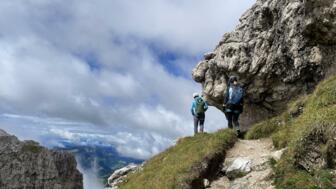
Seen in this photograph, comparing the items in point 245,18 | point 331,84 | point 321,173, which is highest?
point 245,18

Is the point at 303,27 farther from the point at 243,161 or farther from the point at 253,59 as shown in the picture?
the point at 243,161

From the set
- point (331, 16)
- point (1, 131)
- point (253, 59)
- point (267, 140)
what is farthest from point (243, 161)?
point (1, 131)

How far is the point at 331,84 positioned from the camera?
24062mm

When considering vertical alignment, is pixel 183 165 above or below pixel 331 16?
below

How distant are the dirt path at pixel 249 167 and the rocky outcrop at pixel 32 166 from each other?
1086 inches

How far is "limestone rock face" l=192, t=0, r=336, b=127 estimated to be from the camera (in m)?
34.8

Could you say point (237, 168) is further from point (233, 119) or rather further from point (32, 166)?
point (32, 166)

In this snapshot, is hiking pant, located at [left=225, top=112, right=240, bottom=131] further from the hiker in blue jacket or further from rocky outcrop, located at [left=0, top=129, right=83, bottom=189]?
rocky outcrop, located at [left=0, top=129, right=83, bottom=189]

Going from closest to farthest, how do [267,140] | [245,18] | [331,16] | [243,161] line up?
[243,161]
[267,140]
[331,16]
[245,18]

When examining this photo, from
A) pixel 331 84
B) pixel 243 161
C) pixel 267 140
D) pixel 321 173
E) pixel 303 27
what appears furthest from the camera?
pixel 303 27

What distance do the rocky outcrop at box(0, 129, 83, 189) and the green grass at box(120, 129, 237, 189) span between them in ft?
70.2

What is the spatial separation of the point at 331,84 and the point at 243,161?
6843 mm

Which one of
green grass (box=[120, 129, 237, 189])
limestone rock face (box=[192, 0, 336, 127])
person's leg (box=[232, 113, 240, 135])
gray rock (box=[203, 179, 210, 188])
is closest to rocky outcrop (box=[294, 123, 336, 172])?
gray rock (box=[203, 179, 210, 188])

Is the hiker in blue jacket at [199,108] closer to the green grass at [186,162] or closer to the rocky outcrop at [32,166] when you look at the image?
the green grass at [186,162]
